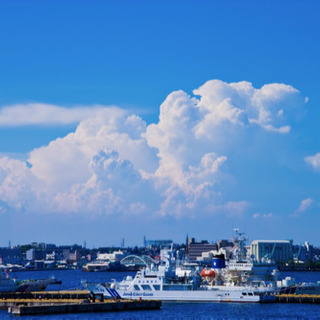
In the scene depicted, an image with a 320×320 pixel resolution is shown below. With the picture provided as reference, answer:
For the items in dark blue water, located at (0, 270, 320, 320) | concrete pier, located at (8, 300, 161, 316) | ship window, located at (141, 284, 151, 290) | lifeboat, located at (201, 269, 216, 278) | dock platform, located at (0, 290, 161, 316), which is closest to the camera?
dark blue water, located at (0, 270, 320, 320)

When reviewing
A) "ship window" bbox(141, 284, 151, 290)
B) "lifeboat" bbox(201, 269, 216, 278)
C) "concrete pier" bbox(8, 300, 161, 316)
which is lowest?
"concrete pier" bbox(8, 300, 161, 316)

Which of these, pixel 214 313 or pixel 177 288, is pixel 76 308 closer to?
pixel 214 313

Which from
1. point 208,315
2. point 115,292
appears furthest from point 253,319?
point 115,292

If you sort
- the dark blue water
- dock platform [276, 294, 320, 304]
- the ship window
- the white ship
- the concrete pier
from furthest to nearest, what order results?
1. the ship window
2. dock platform [276, 294, 320, 304]
3. the white ship
4. the concrete pier
5. the dark blue water

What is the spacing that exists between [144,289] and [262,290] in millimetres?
17092

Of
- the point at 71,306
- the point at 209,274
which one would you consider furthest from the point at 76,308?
the point at 209,274

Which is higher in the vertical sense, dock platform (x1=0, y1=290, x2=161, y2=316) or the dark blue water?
dock platform (x1=0, y1=290, x2=161, y2=316)

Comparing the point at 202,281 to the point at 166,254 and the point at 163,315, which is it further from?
the point at 163,315

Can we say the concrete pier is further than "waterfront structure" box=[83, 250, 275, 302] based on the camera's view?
No

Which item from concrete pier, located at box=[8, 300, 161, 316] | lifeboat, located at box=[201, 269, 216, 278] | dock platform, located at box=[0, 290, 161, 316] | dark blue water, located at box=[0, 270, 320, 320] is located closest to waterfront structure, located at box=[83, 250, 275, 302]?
lifeboat, located at box=[201, 269, 216, 278]

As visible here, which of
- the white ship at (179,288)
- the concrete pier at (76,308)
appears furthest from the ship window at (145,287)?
the concrete pier at (76,308)

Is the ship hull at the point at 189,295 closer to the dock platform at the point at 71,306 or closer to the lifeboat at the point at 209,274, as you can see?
the lifeboat at the point at 209,274

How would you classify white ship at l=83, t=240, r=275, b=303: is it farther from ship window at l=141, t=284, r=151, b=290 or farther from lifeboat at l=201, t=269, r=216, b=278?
lifeboat at l=201, t=269, r=216, b=278

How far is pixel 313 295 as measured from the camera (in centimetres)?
10462
